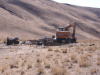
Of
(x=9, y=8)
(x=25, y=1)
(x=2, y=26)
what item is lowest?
(x=2, y=26)

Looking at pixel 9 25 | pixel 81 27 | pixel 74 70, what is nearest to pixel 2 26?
pixel 9 25

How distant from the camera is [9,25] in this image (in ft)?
214

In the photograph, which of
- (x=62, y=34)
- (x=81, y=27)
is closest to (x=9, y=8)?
(x=81, y=27)

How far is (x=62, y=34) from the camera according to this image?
3166 cm

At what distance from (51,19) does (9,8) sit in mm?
24535

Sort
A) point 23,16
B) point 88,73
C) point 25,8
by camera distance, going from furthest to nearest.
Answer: point 25,8
point 23,16
point 88,73

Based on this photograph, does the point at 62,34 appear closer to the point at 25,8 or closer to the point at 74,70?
the point at 74,70

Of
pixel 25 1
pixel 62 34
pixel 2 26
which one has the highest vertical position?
pixel 25 1

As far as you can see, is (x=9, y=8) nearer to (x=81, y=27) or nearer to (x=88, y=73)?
(x=81, y=27)

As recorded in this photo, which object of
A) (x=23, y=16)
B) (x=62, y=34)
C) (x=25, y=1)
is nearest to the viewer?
(x=62, y=34)

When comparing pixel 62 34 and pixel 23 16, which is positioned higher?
pixel 23 16

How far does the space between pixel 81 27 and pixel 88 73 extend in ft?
293

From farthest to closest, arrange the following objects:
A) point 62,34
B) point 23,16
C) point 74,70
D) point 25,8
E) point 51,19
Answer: point 25,8, point 51,19, point 23,16, point 62,34, point 74,70

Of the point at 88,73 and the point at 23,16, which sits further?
the point at 23,16
